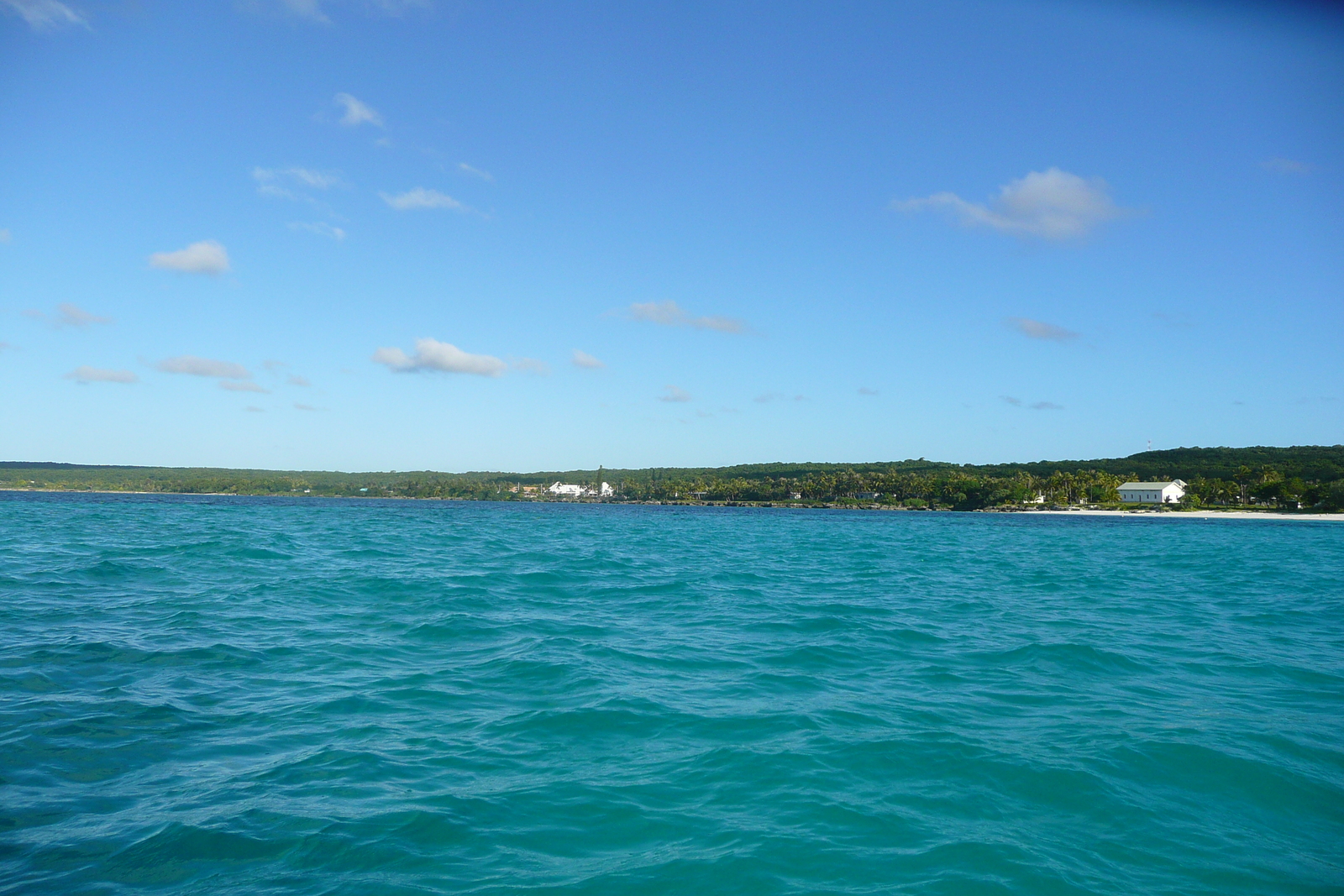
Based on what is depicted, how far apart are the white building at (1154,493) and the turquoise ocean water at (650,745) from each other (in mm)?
142335

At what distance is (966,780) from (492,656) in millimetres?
7280

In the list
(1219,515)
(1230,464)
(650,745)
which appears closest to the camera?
(650,745)

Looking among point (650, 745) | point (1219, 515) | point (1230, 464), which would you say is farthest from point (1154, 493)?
point (650, 745)

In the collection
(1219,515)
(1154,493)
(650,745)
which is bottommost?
(1219,515)

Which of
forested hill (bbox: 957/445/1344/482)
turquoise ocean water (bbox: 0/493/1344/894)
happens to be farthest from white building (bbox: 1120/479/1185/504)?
turquoise ocean water (bbox: 0/493/1344/894)

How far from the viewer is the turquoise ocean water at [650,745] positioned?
5.64 m

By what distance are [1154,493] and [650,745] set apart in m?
160

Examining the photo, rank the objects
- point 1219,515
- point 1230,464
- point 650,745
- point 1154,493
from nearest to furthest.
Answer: point 650,745, point 1219,515, point 1154,493, point 1230,464

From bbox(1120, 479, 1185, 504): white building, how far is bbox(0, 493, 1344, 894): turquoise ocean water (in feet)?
467

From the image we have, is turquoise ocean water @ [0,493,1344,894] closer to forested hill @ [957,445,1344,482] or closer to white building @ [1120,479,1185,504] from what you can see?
white building @ [1120,479,1185,504]

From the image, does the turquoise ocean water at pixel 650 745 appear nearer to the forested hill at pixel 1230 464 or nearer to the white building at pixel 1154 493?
the white building at pixel 1154 493

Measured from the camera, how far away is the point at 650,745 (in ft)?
26.8

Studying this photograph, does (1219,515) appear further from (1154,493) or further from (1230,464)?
(1230,464)

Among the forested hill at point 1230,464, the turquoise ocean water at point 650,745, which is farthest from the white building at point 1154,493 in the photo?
the turquoise ocean water at point 650,745
